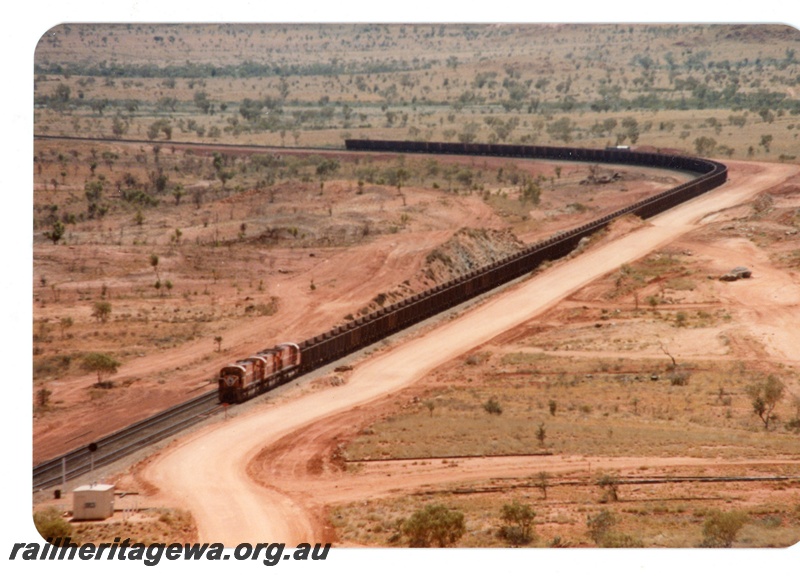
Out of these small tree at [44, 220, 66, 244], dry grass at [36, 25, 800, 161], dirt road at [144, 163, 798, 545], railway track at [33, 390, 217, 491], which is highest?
dry grass at [36, 25, 800, 161]

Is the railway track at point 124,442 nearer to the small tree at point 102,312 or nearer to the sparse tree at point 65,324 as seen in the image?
the sparse tree at point 65,324

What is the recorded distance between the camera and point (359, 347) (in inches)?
1961

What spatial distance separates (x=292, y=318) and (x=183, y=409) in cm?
1504

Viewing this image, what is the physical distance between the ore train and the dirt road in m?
1.50

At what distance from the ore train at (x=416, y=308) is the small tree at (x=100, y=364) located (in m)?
5.86

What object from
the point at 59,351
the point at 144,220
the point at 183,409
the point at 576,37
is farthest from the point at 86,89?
the point at 183,409

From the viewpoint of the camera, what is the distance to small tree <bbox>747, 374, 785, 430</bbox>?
131 feet

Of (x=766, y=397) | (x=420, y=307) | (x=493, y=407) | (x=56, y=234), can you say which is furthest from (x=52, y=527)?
(x=56, y=234)

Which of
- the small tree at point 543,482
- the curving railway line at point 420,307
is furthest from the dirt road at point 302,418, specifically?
the curving railway line at point 420,307

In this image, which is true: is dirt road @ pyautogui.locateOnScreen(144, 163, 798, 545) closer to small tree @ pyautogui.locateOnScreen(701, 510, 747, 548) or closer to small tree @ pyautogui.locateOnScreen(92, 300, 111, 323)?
small tree @ pyautogui.locateOnScreen(701, 510, 747, 548)

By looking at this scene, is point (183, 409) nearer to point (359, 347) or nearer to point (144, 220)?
point (359, 347)

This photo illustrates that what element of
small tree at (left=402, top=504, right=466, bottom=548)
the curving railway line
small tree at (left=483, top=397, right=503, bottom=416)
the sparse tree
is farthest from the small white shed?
the sparse tree

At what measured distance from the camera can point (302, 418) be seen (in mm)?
40031

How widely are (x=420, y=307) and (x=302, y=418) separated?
15585 millimetres
